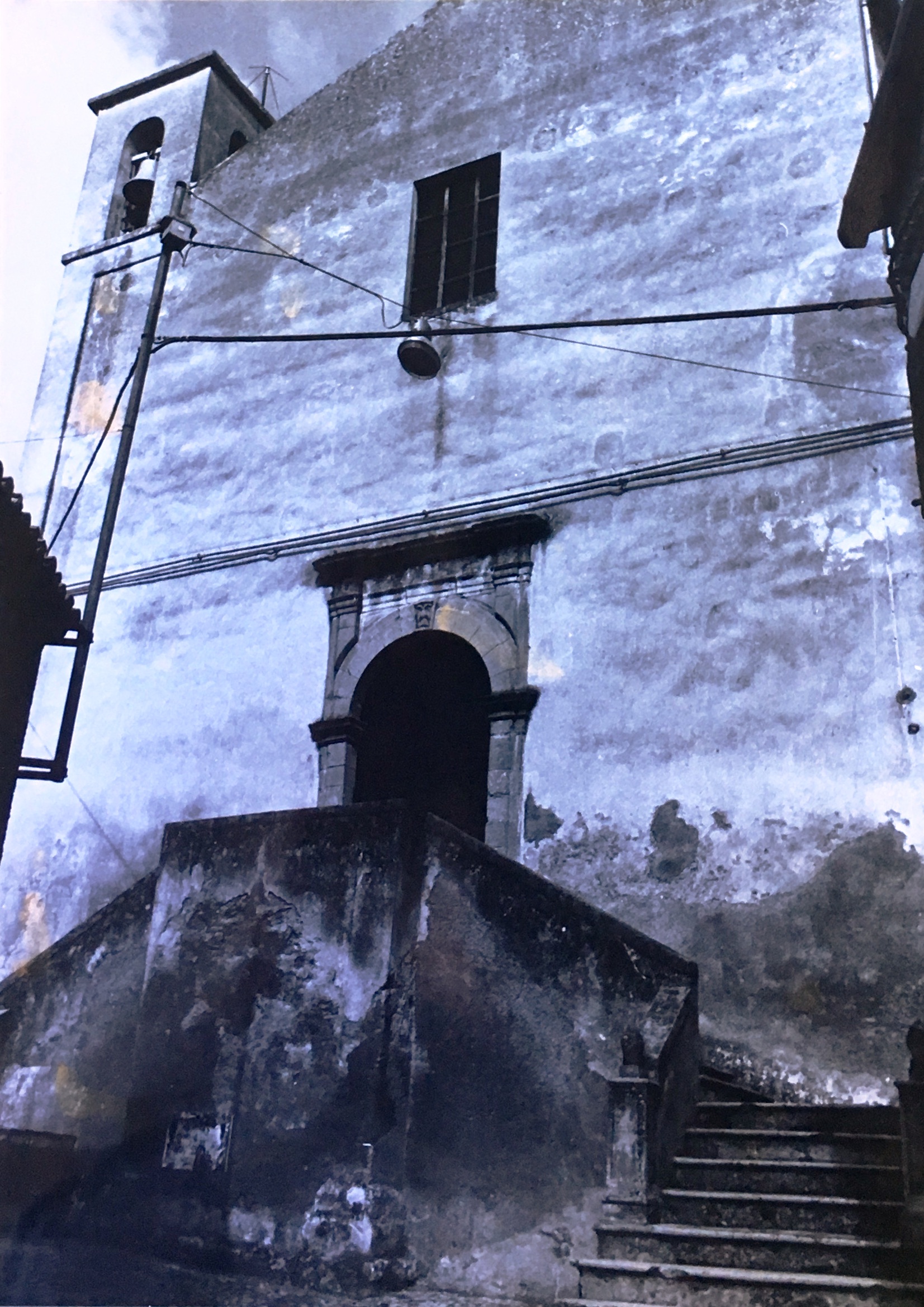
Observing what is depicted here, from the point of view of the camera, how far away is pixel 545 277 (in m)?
10.1

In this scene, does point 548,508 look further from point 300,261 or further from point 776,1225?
point 776,1225

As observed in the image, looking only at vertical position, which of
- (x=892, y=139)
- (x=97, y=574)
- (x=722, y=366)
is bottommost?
(x=97, y=574)

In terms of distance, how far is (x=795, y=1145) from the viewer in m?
5.12

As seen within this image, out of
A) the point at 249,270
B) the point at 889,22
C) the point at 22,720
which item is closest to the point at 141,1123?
the point at 22,720

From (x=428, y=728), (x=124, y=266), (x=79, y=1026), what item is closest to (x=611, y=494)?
(x=428, y=728)

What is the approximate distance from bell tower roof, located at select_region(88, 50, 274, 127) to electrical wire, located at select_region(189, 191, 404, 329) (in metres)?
1.75

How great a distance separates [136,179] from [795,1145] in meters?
11.6

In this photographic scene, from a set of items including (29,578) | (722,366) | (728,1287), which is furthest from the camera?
(722,366)

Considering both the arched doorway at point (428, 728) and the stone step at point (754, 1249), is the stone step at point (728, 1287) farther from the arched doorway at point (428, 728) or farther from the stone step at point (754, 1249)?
the arched doorway at point (428, 728)

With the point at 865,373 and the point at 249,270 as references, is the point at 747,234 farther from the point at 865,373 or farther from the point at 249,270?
the point at 249,270

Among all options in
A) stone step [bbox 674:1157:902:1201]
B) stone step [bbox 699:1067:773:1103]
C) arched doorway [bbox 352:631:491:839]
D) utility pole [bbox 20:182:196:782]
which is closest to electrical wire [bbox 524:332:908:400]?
arched doorway [bbox 352:631:491:839]

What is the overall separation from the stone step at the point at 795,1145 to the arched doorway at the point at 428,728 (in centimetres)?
411

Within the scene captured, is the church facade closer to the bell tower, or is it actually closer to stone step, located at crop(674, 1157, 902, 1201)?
the bell tower

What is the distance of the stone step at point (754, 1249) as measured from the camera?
4.26m
